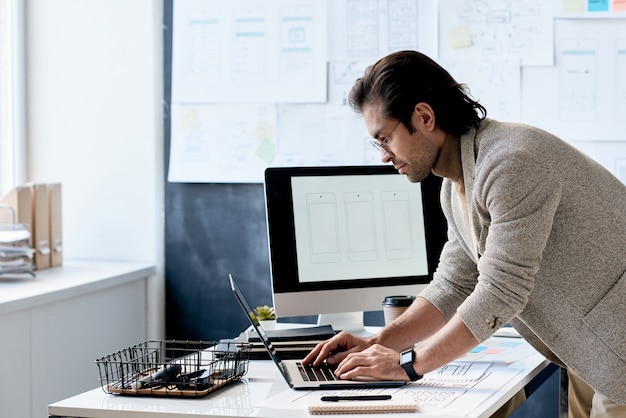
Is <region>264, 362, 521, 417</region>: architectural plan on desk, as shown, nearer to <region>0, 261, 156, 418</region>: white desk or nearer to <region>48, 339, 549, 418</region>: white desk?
<region>48, 339, 549, 418</region>: white desk

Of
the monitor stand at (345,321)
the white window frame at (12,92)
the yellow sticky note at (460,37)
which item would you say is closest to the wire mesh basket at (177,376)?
the monitor stand at (345,321)

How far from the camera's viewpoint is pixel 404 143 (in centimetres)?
198

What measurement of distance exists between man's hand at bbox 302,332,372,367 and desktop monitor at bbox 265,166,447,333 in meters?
0.41

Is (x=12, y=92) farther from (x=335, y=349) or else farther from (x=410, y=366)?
(x=410, y=366)

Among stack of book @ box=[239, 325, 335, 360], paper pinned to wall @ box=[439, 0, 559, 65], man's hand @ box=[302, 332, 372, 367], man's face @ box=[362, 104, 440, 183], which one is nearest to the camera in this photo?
man's face @ box=[362, 104, 440, 183]

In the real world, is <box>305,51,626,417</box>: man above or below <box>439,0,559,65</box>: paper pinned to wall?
below

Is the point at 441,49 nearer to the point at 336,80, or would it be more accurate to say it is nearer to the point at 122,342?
the point at 336,80

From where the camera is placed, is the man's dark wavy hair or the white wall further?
the white wall

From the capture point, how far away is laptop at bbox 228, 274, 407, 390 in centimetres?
192

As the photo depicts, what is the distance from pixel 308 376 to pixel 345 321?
681 millimetres

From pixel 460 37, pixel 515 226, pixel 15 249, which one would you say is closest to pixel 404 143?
pixel 515 226

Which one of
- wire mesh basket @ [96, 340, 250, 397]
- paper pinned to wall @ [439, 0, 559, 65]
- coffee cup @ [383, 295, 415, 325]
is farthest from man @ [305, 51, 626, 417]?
paper pinned to wall @ [439, 0, 559, 65]

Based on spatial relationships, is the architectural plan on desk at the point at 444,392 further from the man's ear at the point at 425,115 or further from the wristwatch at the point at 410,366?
the man's ear at the point at 425,115

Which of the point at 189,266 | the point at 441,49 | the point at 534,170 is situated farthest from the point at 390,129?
the point at 189,266
